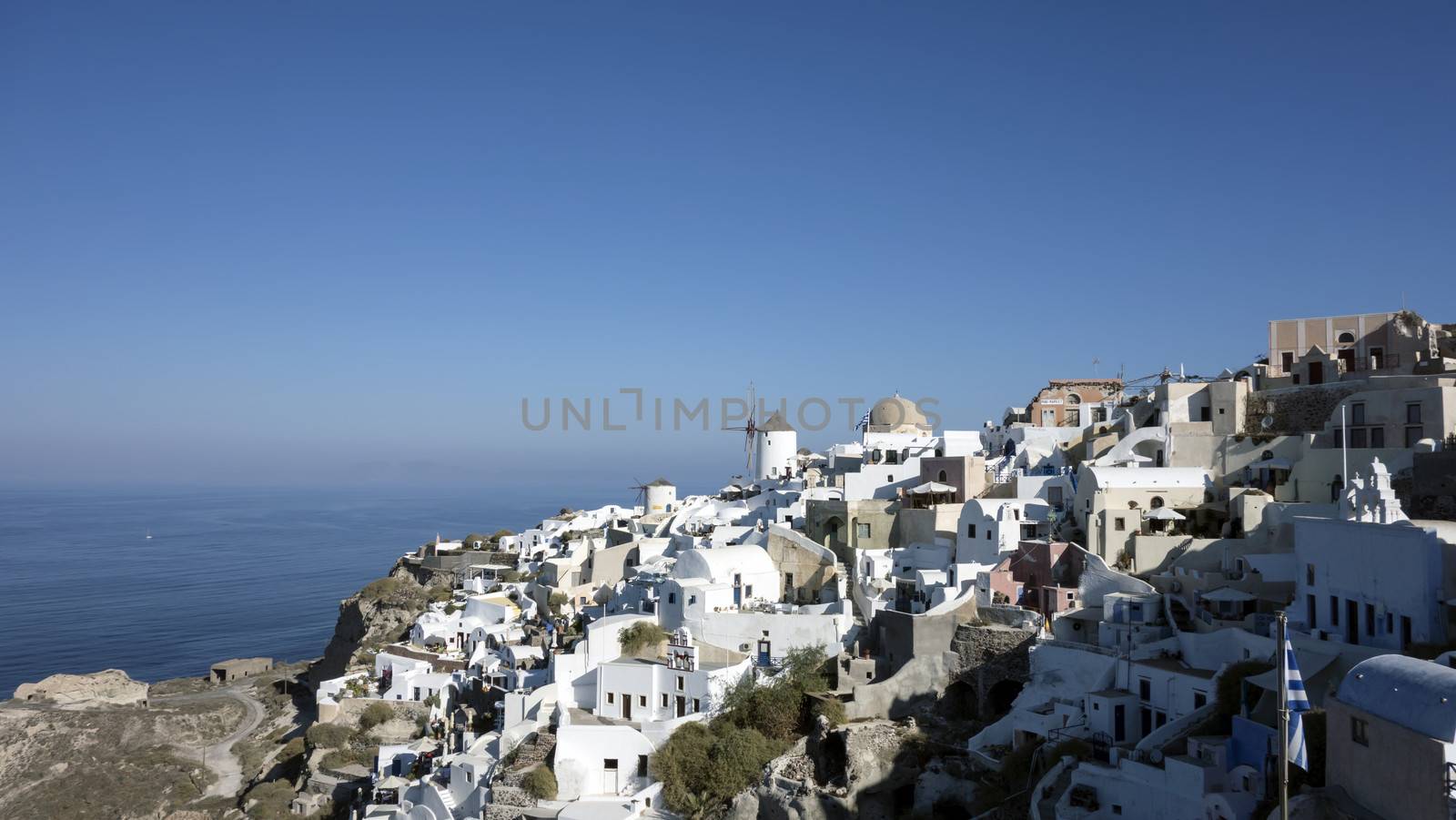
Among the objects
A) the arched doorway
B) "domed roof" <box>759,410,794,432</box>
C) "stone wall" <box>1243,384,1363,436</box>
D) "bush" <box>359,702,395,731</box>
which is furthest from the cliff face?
"stone wall" <box>1243,384,1363,436</box>

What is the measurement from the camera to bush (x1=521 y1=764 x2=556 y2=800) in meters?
24.6

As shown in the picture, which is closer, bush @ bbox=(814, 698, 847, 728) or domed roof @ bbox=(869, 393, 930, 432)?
bush @ bbox=(814, 698, 847, 728)

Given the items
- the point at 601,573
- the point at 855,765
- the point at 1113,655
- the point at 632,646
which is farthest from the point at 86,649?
the point at 1113,655

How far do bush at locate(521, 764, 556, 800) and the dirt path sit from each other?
2040 centimetres

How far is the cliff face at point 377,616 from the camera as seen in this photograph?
4638 centimetres

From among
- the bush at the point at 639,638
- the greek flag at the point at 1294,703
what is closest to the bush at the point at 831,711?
the bush at the point at 639,638

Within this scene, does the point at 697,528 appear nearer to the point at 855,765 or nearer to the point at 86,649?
the point at 855,765

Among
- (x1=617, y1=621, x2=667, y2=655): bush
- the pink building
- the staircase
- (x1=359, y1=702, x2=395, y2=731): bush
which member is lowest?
(x1=359, y1=702, x2=395, y2=731): bush

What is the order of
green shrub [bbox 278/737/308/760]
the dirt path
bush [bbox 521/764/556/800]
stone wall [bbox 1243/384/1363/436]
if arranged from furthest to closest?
the dirt path
green shrub [bbox 278/737/308/760]
stone wall [bbox 1243/384/1363/436]
bush [bbox 521/764/556/800]

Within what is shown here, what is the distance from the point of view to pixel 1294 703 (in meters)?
11.4

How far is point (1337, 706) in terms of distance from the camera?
1345 centimetres

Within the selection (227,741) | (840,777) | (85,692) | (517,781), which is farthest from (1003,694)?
(85,692)

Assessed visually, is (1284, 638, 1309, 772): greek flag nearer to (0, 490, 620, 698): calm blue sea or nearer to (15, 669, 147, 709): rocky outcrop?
(15, 669, 147, 709): rocky outcrop

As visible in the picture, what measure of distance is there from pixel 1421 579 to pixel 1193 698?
4.39 meters
